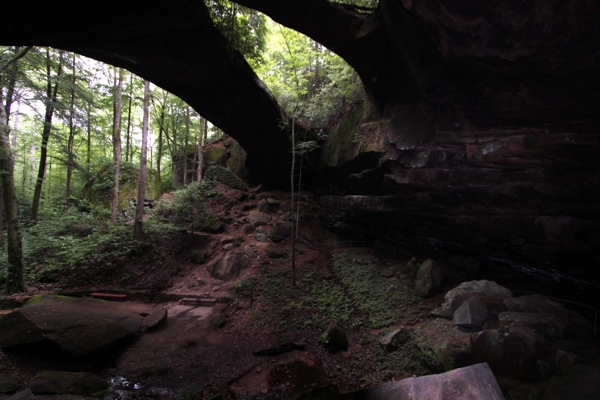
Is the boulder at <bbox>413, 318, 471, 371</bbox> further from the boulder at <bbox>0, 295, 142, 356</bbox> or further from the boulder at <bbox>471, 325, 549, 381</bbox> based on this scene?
the boulder at <bbox>0, 295, 142, 356</bbox>

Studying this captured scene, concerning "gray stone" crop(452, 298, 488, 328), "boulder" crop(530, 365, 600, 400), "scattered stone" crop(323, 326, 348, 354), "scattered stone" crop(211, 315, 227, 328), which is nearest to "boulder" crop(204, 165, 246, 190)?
"scattered stone" crop(211, 315, 227, 328)

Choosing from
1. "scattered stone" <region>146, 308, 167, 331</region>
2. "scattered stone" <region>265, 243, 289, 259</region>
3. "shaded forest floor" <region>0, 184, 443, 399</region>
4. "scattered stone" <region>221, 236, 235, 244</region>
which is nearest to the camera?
"shaded forest floor" <region>0, 184, 443, 399</region>

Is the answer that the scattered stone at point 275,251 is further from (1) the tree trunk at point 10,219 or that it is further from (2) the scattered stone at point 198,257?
(1) the tree trunk at point 10,219

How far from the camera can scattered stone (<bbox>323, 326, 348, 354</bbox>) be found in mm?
6148

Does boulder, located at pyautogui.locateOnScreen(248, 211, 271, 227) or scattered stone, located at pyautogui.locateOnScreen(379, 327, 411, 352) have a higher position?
boulder, located at pyautogui.locateOnScreen(248, 211, 271, 227)

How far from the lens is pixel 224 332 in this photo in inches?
283

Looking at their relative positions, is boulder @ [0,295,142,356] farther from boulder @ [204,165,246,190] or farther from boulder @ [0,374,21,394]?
boulder @ [204,165,246,190]

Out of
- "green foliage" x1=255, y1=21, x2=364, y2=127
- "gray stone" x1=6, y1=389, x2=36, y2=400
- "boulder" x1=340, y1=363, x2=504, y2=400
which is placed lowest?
"gray stone" x1=6, y1=389, x2=36, y2=400

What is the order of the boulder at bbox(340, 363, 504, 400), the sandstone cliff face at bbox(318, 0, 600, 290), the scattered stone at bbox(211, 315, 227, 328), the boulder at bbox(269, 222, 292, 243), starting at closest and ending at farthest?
the boulder at bbox(340, 363, 504, 400) → the sandstone cliff face at bbox(318, 0, 600, 290) → the scattered stone at bbox(211, 315, 227, 328) → the boulder at bbox(269, 222, 292, 243)

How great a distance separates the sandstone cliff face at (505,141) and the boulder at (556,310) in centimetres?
103

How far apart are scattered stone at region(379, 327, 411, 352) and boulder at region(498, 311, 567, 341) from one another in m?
1.85

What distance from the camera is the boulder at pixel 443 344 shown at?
4602 millimetres

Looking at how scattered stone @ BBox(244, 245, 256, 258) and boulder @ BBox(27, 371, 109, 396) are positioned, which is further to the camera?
scattered stone @ BBox(244, 245, 256, 258)

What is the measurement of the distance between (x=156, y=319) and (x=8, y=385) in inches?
122
